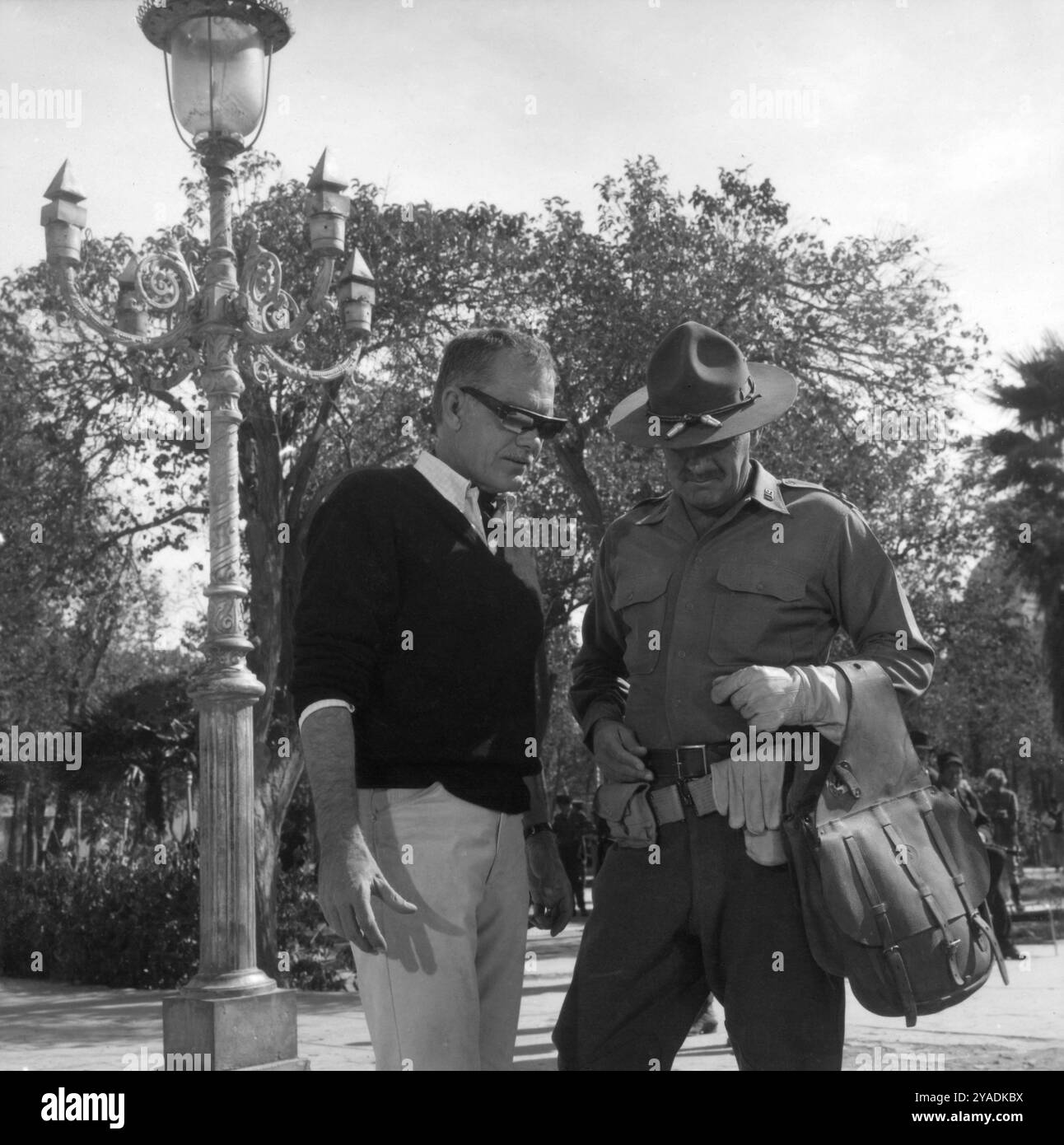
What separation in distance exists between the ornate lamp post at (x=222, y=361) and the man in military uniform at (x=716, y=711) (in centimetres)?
475

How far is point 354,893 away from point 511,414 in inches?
42.7

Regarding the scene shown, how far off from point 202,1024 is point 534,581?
512 cm

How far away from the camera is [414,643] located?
293 cm

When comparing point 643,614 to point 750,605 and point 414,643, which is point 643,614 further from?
point 414,643

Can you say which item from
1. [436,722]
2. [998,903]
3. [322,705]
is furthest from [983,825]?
[322,705]

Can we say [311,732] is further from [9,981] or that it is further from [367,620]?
[9,981]

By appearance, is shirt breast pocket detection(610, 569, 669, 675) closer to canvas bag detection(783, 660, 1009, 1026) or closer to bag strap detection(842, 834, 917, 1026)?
canvas bag detection(783, 660, 1009, 1026)

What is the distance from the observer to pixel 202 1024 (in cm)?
751

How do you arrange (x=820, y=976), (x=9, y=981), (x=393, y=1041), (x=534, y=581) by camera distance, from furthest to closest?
(x=9, y=981) < (x=534, y=581) < (x=820, y=976) < (x=393, y=1041)

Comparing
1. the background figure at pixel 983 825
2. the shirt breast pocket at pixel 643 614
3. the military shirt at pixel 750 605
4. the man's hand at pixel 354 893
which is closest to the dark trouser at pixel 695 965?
the military shirt at pixel 750 605

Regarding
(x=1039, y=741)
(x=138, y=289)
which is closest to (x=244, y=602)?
(x=138, y=289)

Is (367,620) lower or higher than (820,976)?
higher

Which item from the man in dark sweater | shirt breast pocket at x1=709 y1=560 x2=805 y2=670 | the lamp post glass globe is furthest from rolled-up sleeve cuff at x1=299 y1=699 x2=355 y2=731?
the lamp post glass globe
